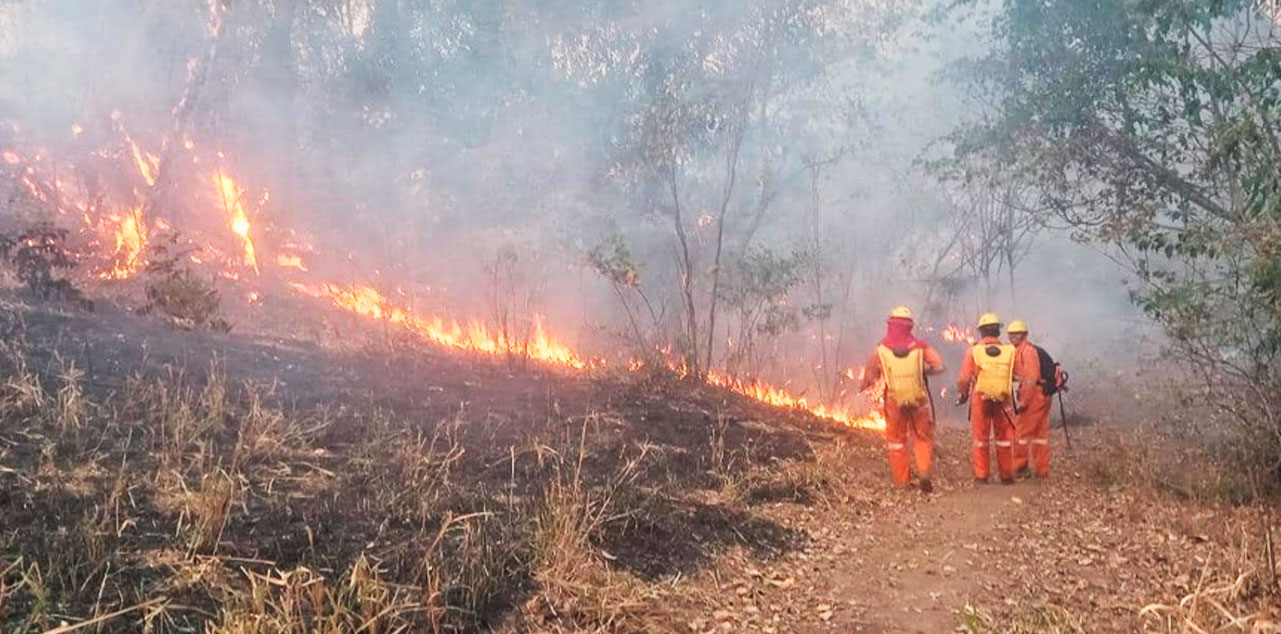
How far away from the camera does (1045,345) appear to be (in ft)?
80.1

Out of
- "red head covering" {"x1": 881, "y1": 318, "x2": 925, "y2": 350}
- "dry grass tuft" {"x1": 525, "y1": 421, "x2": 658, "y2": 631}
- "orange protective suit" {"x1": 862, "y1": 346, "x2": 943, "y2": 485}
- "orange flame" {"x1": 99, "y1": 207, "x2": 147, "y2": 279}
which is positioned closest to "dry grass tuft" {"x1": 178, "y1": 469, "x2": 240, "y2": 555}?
"dry grass tuft" {"x1": 525, "y1": 421, "x2": 658, "y2": 631}

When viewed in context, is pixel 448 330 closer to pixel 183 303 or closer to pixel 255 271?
pixel 255 271

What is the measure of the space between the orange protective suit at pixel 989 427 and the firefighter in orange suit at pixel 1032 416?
0.07 m

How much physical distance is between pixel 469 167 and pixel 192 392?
12.2m

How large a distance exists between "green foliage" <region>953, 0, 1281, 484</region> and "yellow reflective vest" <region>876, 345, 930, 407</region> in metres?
1.74

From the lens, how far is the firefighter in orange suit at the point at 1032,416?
7637mm

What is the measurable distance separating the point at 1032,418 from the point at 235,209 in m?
14.8

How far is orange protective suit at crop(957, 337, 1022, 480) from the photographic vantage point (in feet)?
24.8

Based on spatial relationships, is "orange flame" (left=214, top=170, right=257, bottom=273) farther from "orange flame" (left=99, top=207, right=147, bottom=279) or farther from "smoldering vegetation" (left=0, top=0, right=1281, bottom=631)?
"orange flame" (left=99, top=207, right=147, bottom=279)

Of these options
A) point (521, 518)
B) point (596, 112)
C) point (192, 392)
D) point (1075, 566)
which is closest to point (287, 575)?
point (521, 518)

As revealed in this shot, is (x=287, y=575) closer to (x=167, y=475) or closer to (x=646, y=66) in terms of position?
(x=167, y=475)

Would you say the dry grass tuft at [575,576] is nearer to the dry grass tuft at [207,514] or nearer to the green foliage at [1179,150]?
the dry grass tuft at [207,514]

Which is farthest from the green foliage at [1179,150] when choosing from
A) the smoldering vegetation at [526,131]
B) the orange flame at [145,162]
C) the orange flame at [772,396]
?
the orange flame at [145,162]

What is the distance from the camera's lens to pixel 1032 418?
7664 millimetres
